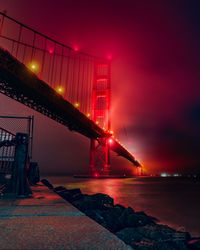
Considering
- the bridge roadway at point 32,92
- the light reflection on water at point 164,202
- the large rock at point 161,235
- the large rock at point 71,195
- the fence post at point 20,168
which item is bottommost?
the light reflection on water at point 164,202

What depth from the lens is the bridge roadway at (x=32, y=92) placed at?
1789cm

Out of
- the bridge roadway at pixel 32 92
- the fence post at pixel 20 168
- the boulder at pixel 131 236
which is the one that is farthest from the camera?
the bridge roadway at pixel 32 92

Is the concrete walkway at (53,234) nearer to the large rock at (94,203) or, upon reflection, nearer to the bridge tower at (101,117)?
the large rock at (94,203)

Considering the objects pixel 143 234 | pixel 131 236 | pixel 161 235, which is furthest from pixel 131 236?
pixel 161 235

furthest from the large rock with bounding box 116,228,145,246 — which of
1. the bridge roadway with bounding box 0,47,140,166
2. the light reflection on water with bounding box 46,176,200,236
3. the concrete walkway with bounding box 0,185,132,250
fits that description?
the bridge roadway with bounding box 0,47,140,166

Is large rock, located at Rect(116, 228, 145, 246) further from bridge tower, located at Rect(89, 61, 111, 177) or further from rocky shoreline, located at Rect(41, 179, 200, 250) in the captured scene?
bridge tower, located at Rect(89, 61, 111, 177)

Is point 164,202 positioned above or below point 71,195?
below

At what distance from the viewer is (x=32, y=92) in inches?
832

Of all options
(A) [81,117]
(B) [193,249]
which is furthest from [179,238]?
(A) [81,117]

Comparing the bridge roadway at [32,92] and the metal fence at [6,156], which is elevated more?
the bridge roadway at [32,92]

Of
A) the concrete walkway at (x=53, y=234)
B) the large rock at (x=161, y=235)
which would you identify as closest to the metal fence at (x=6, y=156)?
the concrete walkway at (x=53, y=234)

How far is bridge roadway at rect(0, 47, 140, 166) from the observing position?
58.7ft

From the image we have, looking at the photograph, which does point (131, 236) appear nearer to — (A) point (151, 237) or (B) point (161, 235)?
(A) point (151, 237)

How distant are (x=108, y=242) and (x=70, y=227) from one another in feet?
1.73
